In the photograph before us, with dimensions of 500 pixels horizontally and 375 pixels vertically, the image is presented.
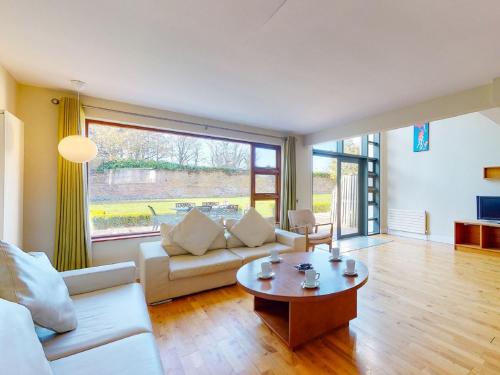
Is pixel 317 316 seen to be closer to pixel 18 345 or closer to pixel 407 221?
pixel 18 345

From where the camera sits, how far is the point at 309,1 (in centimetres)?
140

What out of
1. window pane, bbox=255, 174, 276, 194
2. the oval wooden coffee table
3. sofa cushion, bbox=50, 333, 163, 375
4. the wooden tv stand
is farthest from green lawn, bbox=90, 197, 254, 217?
the wooden tv stand

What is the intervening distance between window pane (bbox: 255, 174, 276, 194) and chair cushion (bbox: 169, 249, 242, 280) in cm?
176

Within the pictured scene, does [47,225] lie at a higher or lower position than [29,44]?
lower


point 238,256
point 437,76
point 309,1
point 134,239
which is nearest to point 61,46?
point 309,1

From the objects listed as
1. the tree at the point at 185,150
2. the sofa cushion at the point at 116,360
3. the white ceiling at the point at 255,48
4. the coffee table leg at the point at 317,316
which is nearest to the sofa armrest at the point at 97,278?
the sofa cushion at the point at 116,360

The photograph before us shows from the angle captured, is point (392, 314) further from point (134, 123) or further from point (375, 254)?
point (134, 123)

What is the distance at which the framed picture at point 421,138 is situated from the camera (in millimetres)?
5375

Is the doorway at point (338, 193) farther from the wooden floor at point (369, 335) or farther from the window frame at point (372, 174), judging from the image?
the wooden floor at point (369, 335)

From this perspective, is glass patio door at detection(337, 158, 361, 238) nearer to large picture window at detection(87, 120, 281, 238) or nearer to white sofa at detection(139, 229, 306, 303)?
large picture window at detection(87, 120, 281, 238)

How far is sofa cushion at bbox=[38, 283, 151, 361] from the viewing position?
1216 mm

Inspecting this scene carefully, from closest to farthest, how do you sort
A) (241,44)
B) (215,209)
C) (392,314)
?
(241,44) < (392,314) < (215,209)

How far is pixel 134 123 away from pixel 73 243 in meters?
1.77

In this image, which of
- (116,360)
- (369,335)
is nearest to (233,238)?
(369,335)
